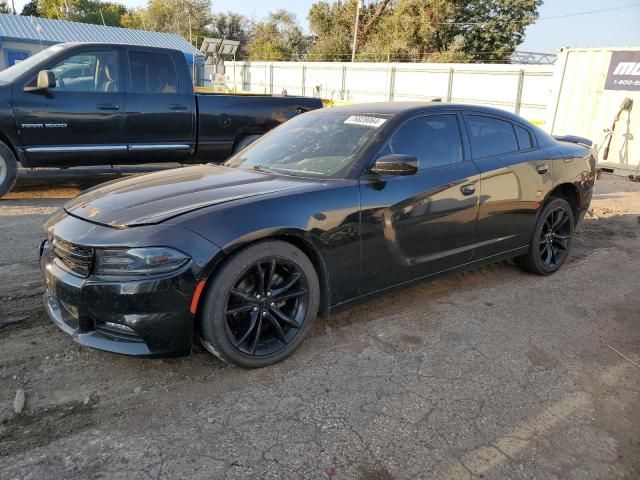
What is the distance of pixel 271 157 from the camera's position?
13.0 feet

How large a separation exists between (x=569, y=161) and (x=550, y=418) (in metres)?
3.03

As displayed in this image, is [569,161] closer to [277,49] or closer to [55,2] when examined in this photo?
[277,49]

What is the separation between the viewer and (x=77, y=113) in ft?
22.4

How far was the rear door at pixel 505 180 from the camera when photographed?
4.21 metres

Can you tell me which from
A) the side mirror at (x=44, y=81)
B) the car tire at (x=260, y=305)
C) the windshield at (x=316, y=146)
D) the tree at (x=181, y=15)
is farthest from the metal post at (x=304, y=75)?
the tree at (x=181, y=15)

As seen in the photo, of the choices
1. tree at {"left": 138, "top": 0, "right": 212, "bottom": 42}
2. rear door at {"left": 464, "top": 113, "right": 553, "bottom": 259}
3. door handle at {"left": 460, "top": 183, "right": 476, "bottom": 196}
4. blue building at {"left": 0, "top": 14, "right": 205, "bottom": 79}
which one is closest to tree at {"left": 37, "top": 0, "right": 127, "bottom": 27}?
tree at {"left": 138, "top": 0, "right": 212, "bottom": 42}

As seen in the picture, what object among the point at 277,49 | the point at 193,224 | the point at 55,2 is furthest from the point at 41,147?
the point at 55,2

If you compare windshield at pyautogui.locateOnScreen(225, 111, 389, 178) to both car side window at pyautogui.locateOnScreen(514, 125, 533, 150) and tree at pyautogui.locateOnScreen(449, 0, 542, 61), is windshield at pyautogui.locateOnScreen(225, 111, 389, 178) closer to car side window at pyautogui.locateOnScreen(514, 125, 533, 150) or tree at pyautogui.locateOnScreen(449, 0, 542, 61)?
car side window at pyautogui.locateOnScreen(514, 125, 533, 150)

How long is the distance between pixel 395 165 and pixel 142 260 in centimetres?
167

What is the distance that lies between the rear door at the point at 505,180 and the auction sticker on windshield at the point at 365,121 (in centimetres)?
88

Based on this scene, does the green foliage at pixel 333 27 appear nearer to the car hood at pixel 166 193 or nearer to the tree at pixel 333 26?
the tree at pixel 333 26

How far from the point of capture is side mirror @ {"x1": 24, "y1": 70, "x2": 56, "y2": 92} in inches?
254

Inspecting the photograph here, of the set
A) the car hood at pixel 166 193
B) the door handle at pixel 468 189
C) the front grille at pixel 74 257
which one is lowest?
the front grille at pixel 74 257

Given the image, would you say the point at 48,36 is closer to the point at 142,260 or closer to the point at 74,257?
the point at 74,257
